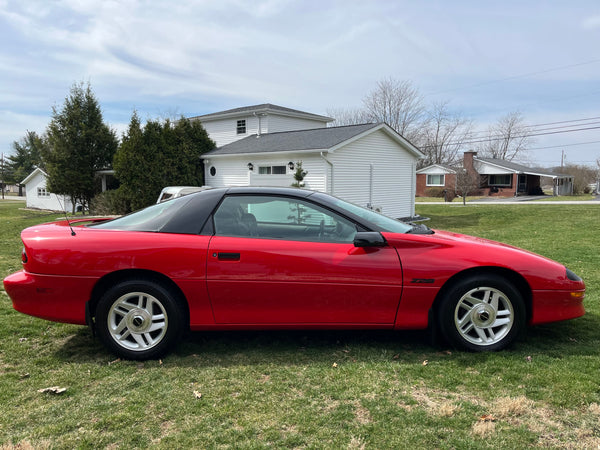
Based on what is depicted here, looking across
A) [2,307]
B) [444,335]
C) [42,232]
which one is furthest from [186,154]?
[444,335]

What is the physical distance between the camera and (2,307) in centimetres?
487

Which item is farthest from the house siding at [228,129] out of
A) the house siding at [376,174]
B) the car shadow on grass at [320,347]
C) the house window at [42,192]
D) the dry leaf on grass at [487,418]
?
the dry leaf on grass at [487,418]

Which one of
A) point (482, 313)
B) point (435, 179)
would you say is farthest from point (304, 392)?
point (435, 179)

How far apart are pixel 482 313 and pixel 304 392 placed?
1.61m

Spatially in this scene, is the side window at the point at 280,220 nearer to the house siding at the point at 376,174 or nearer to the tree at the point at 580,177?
the house siding at the point at 376,174

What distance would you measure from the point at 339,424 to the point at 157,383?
1.38 m

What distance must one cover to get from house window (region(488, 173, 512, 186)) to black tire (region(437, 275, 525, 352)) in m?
→ 42.2

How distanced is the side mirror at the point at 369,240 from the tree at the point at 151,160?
1698 centimetres

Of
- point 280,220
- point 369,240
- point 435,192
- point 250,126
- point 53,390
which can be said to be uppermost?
point 250,126

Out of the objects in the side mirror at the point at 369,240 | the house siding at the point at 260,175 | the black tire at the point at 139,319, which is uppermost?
the house siding at the point at 260,175

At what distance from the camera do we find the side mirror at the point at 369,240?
3.29m

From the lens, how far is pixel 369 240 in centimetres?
328

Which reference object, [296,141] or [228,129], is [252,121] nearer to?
[228,129]

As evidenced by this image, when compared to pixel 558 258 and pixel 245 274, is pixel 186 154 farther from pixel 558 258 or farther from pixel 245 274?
pixel 245 274
